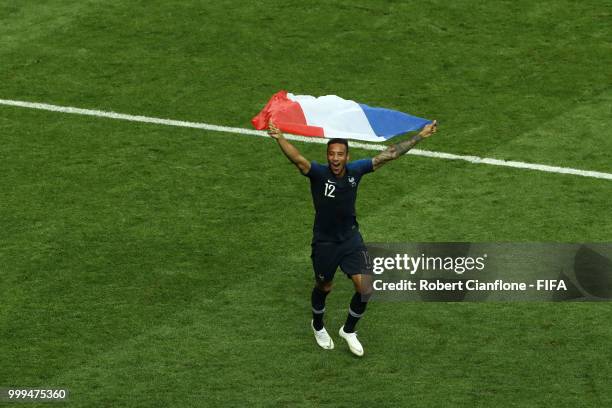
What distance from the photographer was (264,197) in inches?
707

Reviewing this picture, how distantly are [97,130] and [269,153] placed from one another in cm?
246

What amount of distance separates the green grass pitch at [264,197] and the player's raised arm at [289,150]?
6.07ft

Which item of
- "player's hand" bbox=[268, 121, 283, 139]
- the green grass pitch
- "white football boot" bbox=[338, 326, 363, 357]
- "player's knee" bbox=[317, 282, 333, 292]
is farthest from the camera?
"player's knee" bbox=[317, 282, 333, 292]

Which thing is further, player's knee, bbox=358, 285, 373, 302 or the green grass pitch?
player's knee, bbox=358, 285, 373, 302

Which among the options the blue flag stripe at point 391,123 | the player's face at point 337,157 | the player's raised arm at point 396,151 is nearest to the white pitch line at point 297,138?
the blue flag stripe at point 391,123

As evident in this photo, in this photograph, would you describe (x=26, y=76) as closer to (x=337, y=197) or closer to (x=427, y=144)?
(x=427, y=144)

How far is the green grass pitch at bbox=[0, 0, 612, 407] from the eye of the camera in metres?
14.3

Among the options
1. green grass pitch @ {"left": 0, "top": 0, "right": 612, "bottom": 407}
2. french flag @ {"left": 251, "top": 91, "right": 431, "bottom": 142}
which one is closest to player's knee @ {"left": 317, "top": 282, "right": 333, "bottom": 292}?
green grass pitch @ {"left": 0, "top": 0, "right": 612, "bottom": 407}

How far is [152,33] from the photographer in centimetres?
2242

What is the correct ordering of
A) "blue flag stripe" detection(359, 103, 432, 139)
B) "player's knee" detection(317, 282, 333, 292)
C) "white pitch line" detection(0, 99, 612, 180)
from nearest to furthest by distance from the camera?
"player's knee" detection(317, 282, 333, 292)
"blue flag stripe" detection(359, 103, 432, 139)
"white pitch line" detection(0, 99, 612, 180)

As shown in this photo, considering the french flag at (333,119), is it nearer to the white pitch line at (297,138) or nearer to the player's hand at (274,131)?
the player's hand at (274,131)

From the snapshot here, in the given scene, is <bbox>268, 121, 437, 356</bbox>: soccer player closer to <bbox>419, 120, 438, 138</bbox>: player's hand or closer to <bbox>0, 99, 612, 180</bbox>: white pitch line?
<bbox>419, 120, 438, 138</bbox>: player's hand

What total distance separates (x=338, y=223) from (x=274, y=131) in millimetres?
1151

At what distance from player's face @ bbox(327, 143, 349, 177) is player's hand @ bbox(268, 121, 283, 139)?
1.74 ft
